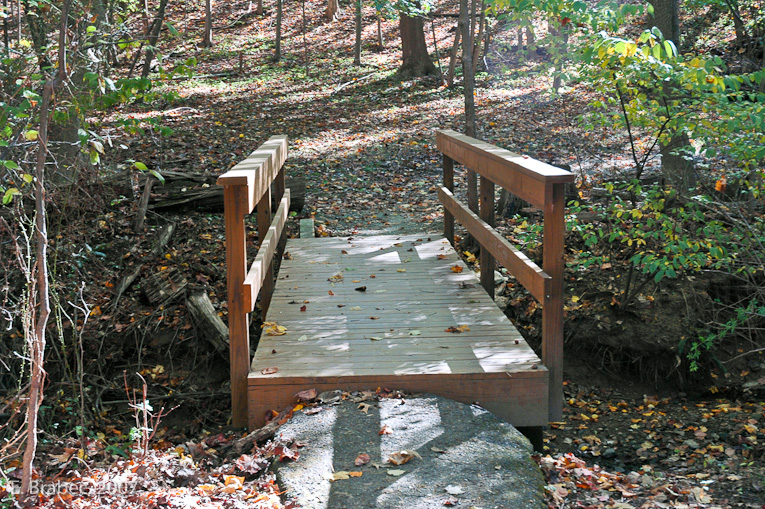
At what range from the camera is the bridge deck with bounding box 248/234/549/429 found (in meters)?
3.86

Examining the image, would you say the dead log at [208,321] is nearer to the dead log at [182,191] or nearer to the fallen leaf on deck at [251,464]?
the dead log at [182,191]

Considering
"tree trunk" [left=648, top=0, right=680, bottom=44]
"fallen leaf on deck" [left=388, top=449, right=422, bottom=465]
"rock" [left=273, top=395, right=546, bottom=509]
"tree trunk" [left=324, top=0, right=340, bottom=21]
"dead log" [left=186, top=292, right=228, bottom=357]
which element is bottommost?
"dead log" [left=186, top=292, right=228, bottom=357]

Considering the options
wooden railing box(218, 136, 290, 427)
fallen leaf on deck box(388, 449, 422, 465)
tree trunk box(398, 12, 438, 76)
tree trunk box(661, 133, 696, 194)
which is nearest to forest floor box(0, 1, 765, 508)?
wooden railing box(218, 136, 290, 427)

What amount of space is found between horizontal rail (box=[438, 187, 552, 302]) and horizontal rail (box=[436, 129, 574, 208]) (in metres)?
0.38

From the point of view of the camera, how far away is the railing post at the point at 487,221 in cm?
554

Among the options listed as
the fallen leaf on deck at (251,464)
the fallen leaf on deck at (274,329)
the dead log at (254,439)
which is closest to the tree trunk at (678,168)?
the fallen leaf on deck at (274,329)

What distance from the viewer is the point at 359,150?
12.9m

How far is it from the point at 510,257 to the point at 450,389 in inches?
42.6

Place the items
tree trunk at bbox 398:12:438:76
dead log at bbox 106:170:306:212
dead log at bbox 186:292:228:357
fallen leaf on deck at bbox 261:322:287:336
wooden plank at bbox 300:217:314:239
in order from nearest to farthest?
fallen leaf on deck at bbox 261:322:287:336 < dead log at bbox 186:292:228:357 < wooden plank at bbox 300:217:314:239 < dead log at bbox 106:170:306:212 < tree trunk at bbox 398:12:438:76

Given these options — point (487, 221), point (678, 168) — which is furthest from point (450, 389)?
point (678, 168)

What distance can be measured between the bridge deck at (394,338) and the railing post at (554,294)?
0.30 feet

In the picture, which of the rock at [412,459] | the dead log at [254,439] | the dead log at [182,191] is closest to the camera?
the rock at [412,459]

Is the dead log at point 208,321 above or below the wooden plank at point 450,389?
below

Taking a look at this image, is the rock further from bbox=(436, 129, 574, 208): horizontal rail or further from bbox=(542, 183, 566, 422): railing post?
bbox=(436, 129, 574, 208): horizontal rail
